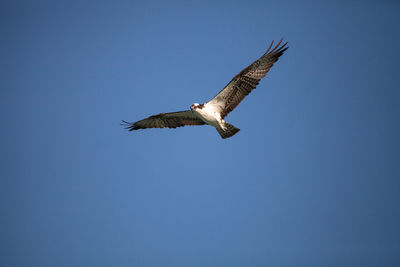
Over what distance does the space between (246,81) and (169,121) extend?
Result: 9.67 ft

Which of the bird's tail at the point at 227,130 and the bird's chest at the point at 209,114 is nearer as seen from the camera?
the bird's chest at the point at 209,114

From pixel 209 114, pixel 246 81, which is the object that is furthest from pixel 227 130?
pixel 246 81

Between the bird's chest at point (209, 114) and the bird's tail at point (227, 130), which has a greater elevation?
the bird's chest at point (209, 114)

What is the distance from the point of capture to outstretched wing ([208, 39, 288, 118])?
1063 cm

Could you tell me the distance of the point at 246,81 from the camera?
10781 mm

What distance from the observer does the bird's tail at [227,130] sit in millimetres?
11141

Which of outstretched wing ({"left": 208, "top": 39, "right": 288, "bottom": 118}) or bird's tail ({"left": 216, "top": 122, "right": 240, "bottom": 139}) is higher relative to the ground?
outstretched wing ({"left": 208, "top": 39, "right": 288, "bottom": 118})

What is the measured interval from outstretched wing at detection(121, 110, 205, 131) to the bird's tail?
91 cm

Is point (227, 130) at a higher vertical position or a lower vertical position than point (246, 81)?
lower

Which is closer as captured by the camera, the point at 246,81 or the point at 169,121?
the point at 246,81

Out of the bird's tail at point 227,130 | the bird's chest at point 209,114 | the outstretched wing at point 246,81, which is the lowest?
the bird's tail at point 227,130

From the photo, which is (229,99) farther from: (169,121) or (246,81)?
(169,121)

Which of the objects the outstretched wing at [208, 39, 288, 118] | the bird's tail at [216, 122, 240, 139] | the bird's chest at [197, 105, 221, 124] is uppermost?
the outstretched wing at [208, 39, 288, 118]

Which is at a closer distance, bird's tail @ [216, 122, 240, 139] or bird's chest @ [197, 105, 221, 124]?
bird's chest @ [197, 105, 221, 124]
